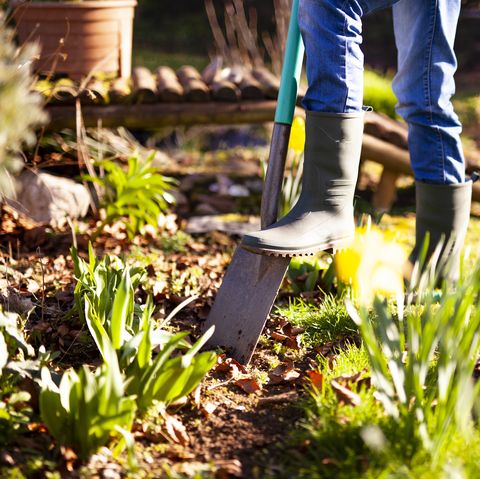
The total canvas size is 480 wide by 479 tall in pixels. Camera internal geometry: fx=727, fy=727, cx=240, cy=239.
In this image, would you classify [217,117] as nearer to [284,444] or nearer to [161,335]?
[161,335]

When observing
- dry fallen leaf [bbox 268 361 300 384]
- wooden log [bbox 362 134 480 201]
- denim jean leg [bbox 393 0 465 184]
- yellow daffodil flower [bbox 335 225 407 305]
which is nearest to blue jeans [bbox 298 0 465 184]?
denim jean leg [bbox 393 0 465 184]

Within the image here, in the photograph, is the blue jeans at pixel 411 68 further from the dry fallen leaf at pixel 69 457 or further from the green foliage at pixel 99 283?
the dry fallen leaf at pixel 69 457

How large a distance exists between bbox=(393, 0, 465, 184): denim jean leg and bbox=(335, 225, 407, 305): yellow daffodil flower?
271mm

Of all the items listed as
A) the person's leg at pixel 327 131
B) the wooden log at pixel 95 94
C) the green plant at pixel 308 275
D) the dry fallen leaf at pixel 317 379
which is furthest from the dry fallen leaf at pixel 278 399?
the wooden log at pixel 95 94

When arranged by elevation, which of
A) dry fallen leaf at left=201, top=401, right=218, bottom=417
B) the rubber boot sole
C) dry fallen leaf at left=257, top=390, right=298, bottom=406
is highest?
the rubber boot sole

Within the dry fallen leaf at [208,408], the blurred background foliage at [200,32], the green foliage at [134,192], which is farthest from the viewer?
the blurred background foliage at [200,32]

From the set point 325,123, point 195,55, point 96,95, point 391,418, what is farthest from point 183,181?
point 195,55

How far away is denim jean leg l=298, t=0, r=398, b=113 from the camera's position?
6.90 ft

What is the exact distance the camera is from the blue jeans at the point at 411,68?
2.12 meters

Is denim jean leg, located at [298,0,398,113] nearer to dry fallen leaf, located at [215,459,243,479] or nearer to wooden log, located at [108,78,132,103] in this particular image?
dry fallen leaf, located at [215,459,243,479]

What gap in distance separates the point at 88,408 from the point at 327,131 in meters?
1.12

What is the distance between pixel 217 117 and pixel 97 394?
8.64 feet

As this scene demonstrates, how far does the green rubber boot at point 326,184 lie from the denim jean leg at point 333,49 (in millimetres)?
54

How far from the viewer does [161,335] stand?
1933 millimetres
